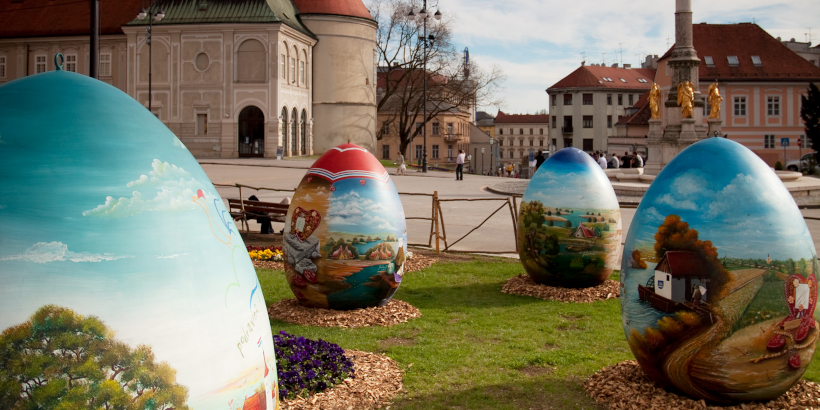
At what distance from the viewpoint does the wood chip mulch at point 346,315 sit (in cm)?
904

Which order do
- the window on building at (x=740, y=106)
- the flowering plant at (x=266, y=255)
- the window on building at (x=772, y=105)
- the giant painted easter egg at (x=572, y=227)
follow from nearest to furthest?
the giant painted easter egg at (x=572, y=227)
the flowering plant at (x=266, y=255)
the window on building at (x=772, y=105)
the window on building at (x=740, y=106)

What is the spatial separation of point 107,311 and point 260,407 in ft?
2.99

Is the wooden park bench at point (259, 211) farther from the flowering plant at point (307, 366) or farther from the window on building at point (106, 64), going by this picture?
the window on building at point (106, 64)

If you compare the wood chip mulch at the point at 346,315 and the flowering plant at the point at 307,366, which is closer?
the flowering plant at the point at 307,366

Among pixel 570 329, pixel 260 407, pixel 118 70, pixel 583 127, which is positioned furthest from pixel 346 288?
pixel 583 127

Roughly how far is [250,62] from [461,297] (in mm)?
50338

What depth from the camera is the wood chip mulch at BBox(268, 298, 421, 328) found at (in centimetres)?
904

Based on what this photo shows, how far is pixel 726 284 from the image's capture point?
5.61 metres

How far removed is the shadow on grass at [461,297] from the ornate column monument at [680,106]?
29.4 m

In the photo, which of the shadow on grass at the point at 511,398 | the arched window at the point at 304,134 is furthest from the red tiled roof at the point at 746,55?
the shadow on grass at the point at 511,398

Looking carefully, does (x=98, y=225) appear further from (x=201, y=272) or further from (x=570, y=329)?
(x=570, y=329)

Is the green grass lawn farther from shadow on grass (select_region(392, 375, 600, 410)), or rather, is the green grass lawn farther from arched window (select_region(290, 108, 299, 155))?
arched window (select_region(290, 108, 299, 155))

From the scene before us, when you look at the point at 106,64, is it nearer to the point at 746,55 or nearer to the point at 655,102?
the point at 655,102

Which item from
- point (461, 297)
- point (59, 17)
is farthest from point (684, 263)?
point (59, 17)
